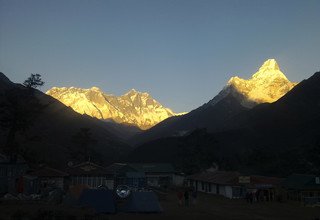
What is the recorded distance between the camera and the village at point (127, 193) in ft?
103

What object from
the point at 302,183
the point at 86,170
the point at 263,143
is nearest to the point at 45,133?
the point at 263,143

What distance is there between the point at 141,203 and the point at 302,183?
81.2 ft

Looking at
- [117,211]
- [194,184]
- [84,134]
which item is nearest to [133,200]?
[117,211]

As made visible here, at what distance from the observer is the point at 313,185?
48.1 meters

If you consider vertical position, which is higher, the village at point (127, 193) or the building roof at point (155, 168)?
the building roof at point (155, 168)

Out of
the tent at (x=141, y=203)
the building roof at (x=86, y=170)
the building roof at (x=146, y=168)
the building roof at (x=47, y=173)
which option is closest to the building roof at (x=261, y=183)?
the building roof at (x=86, y=170)

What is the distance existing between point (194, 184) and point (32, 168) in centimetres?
2748

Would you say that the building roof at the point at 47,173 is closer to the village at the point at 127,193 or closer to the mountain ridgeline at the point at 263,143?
the village at the point at 127,193

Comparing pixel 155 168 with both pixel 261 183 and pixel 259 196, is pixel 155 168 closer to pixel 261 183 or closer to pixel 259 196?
pixel 261 183

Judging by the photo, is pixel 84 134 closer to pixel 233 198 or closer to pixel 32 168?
pixel 32 168

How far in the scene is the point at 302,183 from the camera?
161 feet

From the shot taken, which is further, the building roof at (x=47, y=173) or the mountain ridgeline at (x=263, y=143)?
the mountain ridgeline at (x=263, y=143)

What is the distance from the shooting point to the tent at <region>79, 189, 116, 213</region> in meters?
31.0

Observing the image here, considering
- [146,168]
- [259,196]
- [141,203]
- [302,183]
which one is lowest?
[141,203]
